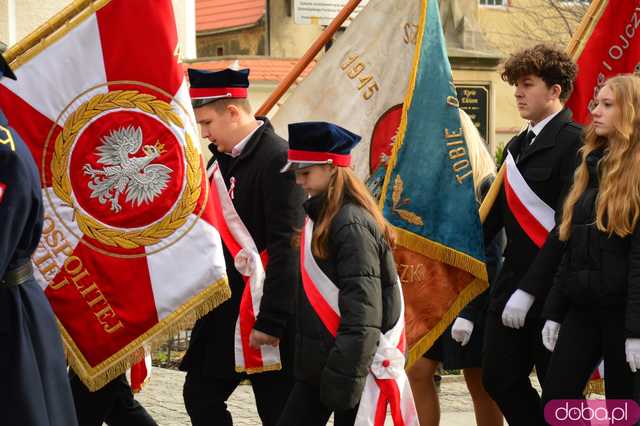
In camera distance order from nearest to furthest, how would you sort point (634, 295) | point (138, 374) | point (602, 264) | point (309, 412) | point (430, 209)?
point (309, 412) → point (634, 295) → point (602, 264) → point (138, 374) → point (430, 209)

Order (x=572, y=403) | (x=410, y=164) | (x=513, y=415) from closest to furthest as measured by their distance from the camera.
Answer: (x=572, y=403), (x=513, y=415), (x=410, y=164)

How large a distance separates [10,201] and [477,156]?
315cm

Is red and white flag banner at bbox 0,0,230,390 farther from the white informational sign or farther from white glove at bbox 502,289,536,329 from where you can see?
the white informational sign

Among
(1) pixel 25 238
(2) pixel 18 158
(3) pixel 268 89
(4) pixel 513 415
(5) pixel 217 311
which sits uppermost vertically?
(2) pixel 18 158

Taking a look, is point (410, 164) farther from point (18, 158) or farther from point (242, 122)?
point (18, 158)

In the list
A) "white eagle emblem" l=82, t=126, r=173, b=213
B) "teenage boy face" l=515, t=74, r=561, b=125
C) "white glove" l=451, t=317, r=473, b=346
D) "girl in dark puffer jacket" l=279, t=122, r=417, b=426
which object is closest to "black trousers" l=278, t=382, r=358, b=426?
"girl in dark puffer jacket" l=279, t=122, r=417, b=426

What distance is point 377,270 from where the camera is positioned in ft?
17.4

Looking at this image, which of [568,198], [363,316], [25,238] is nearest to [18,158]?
[25,238]

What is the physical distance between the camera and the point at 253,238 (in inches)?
243

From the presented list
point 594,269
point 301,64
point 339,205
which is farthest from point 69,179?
point 594,269

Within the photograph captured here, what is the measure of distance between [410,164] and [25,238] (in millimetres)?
2609

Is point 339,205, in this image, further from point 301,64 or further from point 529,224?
point 301,64

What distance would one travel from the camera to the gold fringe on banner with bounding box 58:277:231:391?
5.96 metres

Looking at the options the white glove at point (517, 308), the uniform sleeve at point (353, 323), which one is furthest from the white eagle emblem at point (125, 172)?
the white glove at point (517, 308)
